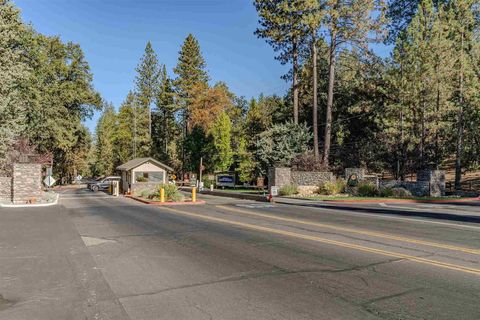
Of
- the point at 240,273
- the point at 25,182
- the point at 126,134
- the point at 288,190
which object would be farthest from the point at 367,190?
the point at 126,134

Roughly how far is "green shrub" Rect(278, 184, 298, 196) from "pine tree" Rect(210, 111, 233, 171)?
2769 cm

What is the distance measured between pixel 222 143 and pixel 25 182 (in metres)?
35.7

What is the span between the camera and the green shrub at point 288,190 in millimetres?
31812

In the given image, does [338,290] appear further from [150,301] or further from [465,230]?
[465,230]

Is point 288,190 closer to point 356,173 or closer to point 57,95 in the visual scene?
point 356,173

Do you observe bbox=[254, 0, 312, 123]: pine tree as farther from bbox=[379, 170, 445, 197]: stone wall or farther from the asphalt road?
the asphalt road

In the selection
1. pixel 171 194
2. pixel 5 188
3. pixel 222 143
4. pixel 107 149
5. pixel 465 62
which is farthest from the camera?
pixel 107 149

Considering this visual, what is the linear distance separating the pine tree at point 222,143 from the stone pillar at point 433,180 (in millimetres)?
31216

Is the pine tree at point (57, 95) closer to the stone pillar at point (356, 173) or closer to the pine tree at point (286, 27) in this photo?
the pine tree at point (286, 27)

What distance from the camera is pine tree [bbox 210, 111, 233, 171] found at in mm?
58938

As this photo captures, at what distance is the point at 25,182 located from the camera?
25.5 meters

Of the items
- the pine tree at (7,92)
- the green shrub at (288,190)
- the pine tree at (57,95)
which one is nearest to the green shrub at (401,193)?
the green shrub at (288,190)

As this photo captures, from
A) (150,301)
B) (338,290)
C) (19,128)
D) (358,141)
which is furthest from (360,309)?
(358,141)

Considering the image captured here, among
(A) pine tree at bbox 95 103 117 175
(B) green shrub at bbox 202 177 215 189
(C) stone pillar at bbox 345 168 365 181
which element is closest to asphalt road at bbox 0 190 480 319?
(C) stone pillar at bbox 345 168 365 181
